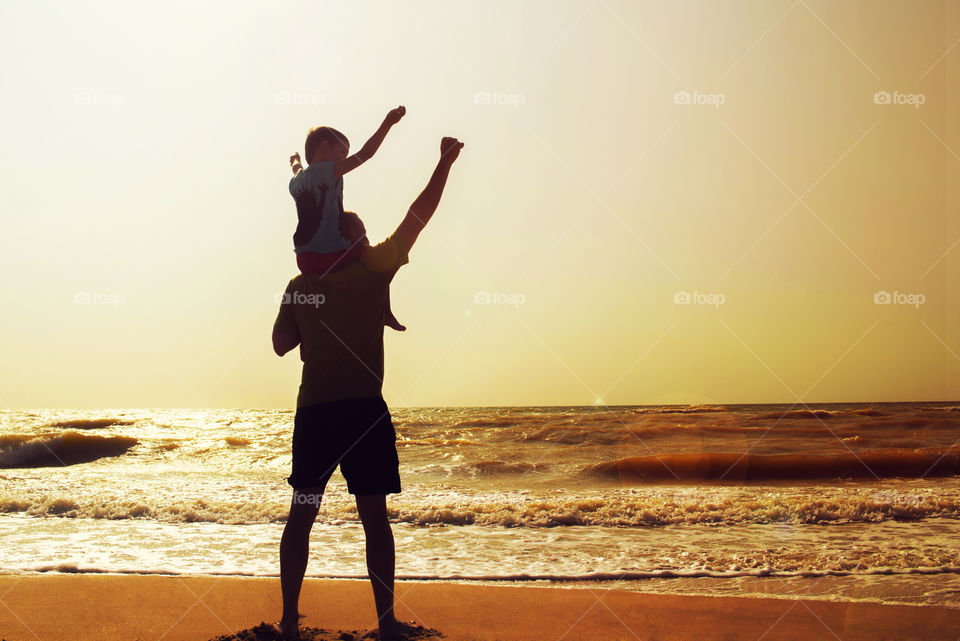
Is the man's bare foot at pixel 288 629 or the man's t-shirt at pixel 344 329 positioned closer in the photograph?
the man's t-shirt at pixel 344 329

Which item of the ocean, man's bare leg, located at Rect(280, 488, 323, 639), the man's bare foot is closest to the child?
man's bare leg, located at Rect(280, 488, 323, 639)

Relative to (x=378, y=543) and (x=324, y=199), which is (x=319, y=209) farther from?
(x=378, y=543)

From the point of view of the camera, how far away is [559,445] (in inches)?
659

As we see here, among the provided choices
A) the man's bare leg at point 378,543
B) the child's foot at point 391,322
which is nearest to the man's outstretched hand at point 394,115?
the child's foot at point 391,322

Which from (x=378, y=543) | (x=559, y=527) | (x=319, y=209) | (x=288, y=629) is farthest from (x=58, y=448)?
(x=319, y=209)

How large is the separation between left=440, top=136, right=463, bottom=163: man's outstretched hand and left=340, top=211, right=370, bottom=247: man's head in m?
0.36

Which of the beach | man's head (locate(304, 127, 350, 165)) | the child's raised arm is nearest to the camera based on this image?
the child's raised arm

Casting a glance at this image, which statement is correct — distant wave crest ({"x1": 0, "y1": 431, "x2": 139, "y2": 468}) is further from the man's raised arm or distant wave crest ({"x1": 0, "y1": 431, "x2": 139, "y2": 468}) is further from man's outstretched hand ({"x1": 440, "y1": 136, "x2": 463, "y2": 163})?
man's outstretched hand ({"x1": 440, "y1": 136, "x2": 463, "y2": 163})

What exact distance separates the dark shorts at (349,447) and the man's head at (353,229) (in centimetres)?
50

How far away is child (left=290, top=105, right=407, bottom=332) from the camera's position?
1.89 meters

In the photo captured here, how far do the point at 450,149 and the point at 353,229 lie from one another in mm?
405

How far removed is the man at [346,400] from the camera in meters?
1.92

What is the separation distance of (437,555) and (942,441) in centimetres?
1729

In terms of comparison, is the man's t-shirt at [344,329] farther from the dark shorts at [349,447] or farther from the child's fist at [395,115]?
the child's fist at [395,115]
